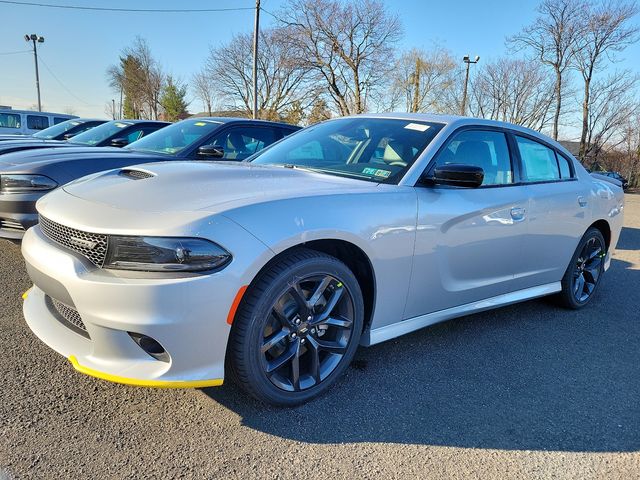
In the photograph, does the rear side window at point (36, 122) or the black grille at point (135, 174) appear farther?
the rear side window at point (36, 122)

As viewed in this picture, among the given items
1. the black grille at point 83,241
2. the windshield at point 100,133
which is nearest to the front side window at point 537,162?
the black grille at point 83,241

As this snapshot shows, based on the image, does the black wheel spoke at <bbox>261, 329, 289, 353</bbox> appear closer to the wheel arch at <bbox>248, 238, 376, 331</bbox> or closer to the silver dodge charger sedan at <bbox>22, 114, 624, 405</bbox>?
the silver dodge charger sedan at <bbox>22, 114, 624, 405</bbox>

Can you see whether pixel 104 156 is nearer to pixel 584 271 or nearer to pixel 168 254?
pixel 168 254

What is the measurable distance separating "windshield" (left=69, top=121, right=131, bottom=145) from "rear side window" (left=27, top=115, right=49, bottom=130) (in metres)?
13.2

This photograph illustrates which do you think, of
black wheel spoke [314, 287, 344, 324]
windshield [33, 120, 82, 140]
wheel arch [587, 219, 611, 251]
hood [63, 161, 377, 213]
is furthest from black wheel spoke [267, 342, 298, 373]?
windshield [33, 120, 82, 140]

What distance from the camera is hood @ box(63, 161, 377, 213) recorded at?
86.2 inches

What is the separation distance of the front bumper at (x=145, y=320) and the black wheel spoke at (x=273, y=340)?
230 mm

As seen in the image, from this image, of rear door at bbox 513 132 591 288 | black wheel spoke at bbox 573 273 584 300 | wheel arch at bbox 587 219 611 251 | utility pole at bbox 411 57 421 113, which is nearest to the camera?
rear door at bbox 513 132 591 288

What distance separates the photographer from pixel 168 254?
1987mm

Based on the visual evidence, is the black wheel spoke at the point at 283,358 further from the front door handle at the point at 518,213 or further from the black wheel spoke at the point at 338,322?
the front door handle at the point at 518,213

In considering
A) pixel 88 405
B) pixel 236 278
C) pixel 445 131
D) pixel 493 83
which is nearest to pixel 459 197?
pixel 445 131

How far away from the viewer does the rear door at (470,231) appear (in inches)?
110

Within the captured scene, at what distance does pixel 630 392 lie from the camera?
2.85m

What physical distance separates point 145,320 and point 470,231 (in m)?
2.00
